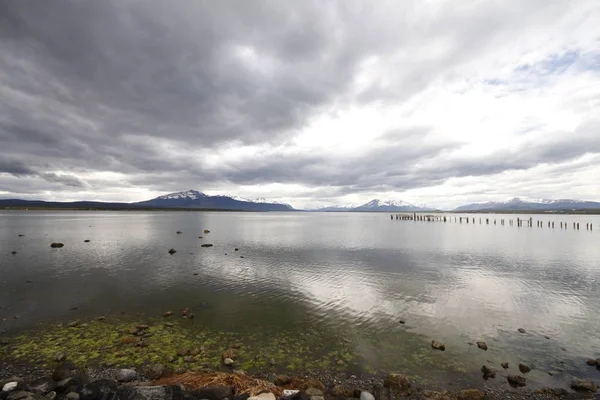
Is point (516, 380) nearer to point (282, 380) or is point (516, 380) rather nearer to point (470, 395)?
point (470, 395)

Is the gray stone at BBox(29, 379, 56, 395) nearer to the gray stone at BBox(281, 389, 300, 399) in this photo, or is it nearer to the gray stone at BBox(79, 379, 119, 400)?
the gray stone at BBox(79, 379, 119, 400)

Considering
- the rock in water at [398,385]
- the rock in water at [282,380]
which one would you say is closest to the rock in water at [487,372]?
the rock in water at [398,385]

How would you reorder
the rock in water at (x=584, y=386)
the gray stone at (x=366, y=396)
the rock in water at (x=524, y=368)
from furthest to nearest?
the rock in water at (x=524, y=368), the rock in water at (x=584, y=386), the gray stone at (x=366, y=396)

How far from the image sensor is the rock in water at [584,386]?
42.0 ft

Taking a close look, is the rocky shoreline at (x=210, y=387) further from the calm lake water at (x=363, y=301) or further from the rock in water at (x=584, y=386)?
the calm lake water at (x=363, y=301)

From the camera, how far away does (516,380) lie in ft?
43.5

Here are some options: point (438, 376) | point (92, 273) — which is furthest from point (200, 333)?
point (92, 273)

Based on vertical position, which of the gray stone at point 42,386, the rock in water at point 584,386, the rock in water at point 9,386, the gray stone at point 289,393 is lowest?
the rock in water at point 584,386

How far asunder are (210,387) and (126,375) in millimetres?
4345

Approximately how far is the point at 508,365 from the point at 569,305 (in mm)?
15173

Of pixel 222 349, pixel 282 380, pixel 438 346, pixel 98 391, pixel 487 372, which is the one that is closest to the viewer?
pixel 98 391

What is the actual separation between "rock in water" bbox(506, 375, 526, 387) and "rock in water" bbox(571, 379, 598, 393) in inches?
83.3

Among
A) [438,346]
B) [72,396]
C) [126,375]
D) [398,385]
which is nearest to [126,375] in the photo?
[126,375]

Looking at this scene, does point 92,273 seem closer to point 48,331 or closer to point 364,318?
point 48,331
